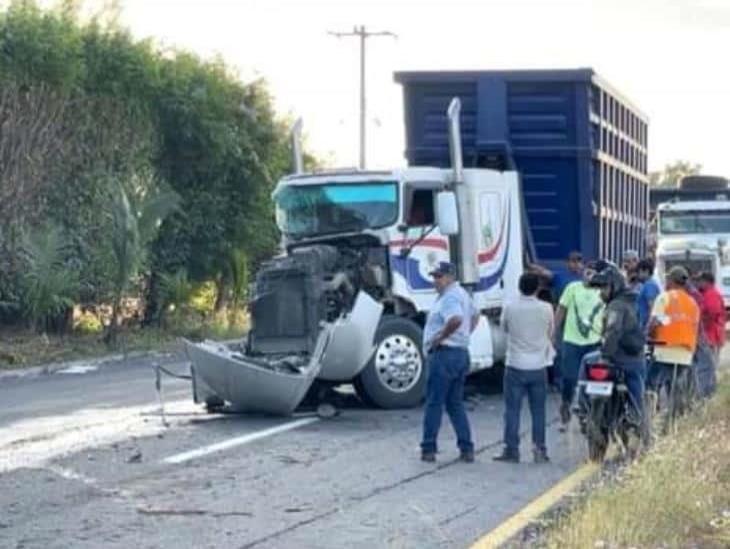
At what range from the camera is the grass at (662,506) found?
351 inches

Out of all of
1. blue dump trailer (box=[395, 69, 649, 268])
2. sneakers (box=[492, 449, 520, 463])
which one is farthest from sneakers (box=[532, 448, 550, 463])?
blue dump trailer (box=[395, 69, 649, 268])

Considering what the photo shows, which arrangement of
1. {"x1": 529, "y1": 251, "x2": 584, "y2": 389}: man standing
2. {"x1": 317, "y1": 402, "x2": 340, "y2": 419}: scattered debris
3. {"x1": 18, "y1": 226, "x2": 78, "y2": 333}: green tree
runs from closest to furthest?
{"x1": 317, "y1": 402, "x2": 340, "y2": 419}: scattered debris < {"x1": 529, "y1": 251, "x2": 584, "y2": 389}: man standing < {"x1": 18, "y1": 226, "x2": 78, "y2": 333}: green tree

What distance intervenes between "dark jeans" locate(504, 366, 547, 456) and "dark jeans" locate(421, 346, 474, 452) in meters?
0.34

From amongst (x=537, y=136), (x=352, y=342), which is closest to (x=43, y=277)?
(x=537, y=136)

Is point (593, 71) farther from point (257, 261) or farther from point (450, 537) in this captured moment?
point (257, 261)

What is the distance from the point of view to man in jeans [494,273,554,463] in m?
13.2

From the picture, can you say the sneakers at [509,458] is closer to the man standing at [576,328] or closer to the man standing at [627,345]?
the man standing at [627,345]

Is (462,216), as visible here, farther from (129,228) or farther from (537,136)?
(129,228)

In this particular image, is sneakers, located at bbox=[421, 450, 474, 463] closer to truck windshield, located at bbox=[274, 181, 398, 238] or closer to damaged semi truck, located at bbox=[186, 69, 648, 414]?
damaged semi truck, located at bbox=[186, 69, 648, 414]

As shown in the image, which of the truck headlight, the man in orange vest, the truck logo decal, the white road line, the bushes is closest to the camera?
the white road line

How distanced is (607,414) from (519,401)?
746mm

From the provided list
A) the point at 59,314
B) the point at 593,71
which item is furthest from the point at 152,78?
the point at 593,71

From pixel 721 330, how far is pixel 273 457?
18.1ft

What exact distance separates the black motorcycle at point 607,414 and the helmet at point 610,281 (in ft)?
1.93
